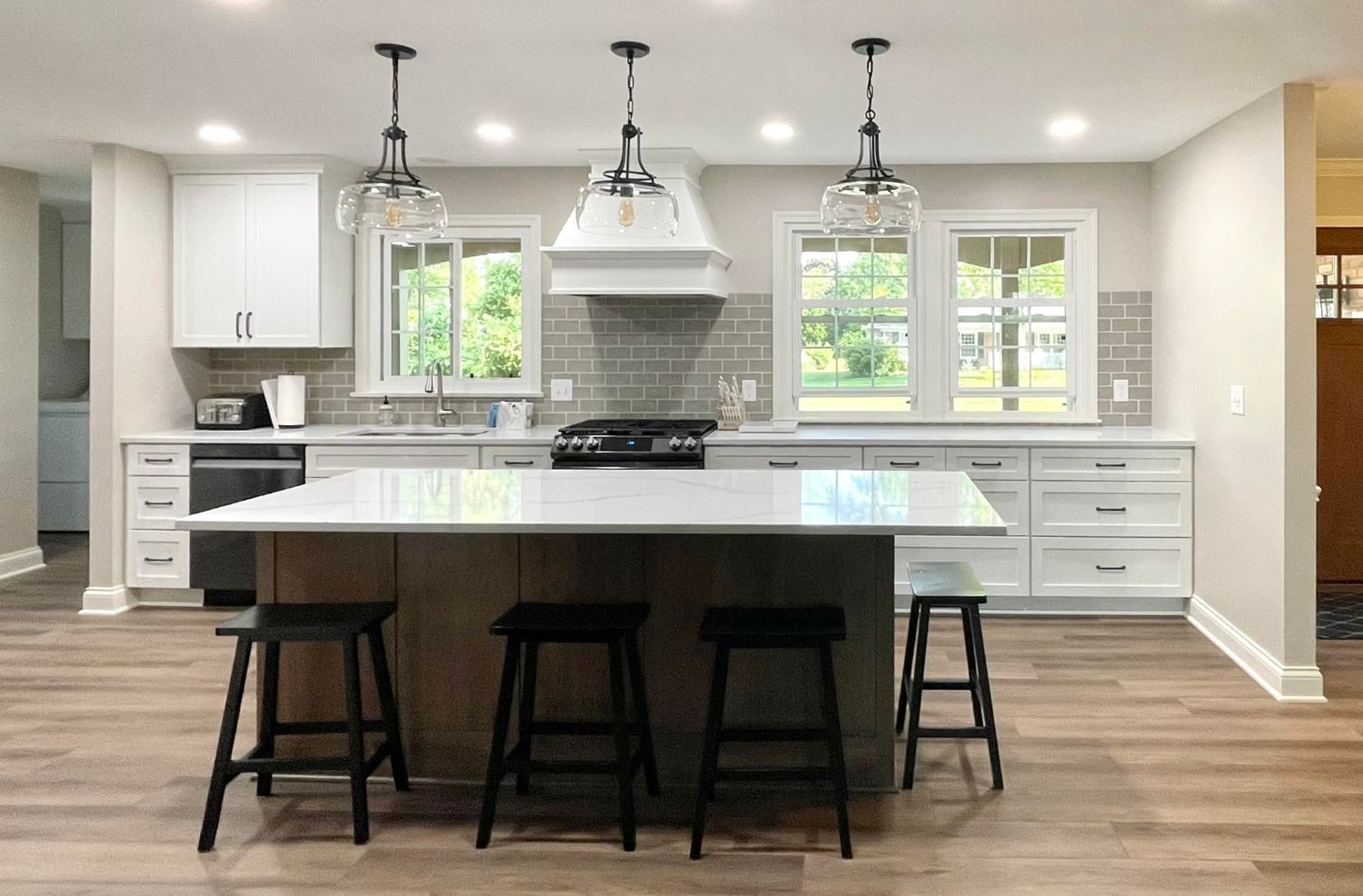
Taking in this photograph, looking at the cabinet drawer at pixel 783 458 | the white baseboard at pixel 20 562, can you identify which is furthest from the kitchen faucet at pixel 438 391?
the white baseboard at pixel 20 562

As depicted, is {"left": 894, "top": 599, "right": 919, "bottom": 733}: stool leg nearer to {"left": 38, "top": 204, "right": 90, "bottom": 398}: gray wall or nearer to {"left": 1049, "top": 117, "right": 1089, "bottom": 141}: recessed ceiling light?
{"left": 1049, "top": 117, "right": 1089, "bottom": 141}: recessed ceiling light

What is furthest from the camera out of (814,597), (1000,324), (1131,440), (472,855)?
(1000,324)

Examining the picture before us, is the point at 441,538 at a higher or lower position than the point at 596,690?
higher

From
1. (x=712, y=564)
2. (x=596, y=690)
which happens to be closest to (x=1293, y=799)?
(x=712, y=564)

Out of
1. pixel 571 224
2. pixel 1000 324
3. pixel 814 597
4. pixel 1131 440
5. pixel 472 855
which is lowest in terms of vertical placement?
pixel 472 855

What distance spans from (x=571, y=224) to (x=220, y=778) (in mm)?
3447

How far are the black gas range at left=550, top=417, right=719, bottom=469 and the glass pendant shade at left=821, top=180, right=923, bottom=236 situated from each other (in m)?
2.33

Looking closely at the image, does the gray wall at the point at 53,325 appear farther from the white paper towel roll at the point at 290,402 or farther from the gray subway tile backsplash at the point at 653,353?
the gray subway tile backsplash at the point at 653,353

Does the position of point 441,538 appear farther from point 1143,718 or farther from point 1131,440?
point 1131,440

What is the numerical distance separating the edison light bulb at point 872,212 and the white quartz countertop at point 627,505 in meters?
0.78

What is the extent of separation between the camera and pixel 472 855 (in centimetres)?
307

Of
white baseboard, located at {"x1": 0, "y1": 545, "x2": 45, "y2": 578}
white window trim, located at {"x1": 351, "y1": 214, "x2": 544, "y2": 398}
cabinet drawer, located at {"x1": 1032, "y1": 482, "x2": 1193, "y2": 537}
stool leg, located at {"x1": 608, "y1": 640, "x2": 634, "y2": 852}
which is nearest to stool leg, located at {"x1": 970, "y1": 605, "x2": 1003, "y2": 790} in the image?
stool leg, located at {"x1": 608, "y1": 640, "x2": 634, "y2": 852}

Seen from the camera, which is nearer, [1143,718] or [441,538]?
[441,538]

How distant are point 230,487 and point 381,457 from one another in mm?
742
